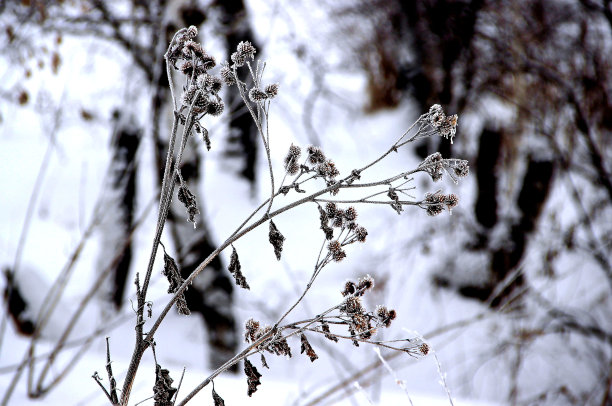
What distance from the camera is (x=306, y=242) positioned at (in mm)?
4785

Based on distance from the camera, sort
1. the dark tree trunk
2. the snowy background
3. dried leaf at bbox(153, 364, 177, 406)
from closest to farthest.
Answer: dried leaf at bbox(153, 364, 177, 406) < the snowy background < the dark tree trunk

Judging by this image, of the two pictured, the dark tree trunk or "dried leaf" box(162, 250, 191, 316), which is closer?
"dried leaf" box(162, 250, 191, 316)

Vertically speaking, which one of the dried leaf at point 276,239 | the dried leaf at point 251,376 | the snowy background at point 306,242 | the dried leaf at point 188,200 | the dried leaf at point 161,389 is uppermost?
the snowy background at point 306,242

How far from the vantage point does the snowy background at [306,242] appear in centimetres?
351

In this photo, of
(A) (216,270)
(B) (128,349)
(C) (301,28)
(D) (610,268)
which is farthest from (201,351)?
(C) (301,28)

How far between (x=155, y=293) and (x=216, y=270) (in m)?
0.81

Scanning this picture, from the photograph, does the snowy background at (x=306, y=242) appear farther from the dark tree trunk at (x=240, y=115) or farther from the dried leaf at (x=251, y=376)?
the dried leaf at (x=251, y=376)

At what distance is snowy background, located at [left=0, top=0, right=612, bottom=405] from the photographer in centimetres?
351

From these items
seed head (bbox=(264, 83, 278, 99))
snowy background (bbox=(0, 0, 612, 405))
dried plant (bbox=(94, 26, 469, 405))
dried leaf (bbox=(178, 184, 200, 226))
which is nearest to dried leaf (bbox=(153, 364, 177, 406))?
dried plant (bbox=(94, 26, 469, 405))

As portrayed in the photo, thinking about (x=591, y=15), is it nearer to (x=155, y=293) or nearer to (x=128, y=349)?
(x=155, y=293)

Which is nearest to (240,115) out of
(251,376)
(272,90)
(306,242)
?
(272,90)

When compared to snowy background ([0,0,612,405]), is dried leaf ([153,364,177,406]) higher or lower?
lower

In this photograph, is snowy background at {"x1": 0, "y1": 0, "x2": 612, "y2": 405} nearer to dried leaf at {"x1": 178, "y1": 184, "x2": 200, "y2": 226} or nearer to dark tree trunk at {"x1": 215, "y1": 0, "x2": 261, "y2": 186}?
dark tree trunk at {"x1": 215, "y1": 0, "x2": 261, "y2": 186}

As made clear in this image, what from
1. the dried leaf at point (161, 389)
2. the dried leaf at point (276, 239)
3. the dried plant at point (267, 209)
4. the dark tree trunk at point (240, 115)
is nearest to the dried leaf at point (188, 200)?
the dried plant at point (267, 209)
